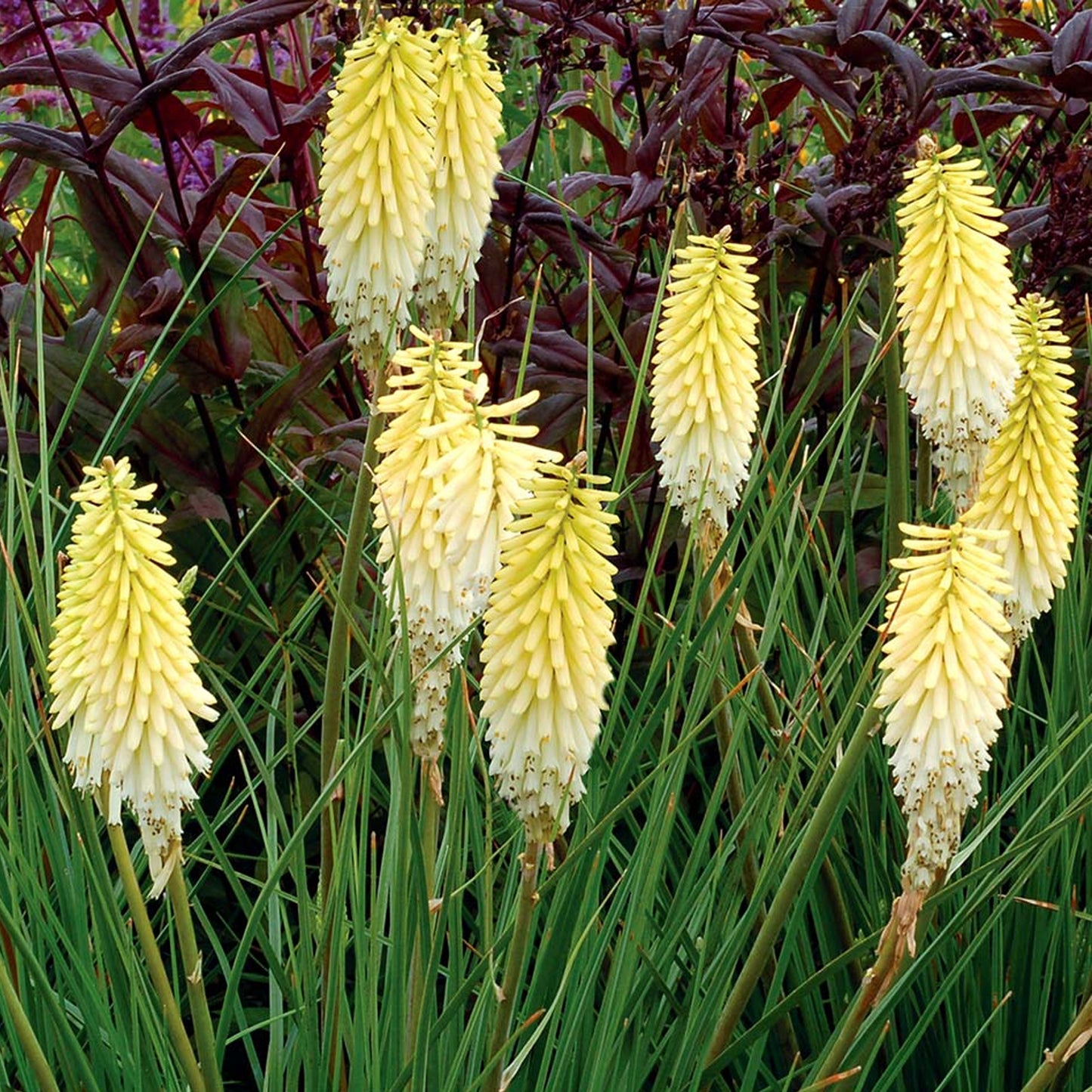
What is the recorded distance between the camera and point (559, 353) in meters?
3.21

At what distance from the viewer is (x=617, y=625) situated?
3.61 metres

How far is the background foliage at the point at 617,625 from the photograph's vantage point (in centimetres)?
226

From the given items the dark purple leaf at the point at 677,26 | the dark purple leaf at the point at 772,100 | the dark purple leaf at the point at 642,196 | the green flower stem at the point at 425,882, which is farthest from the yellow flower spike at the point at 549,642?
the dark purple leaf at the point at 772,100

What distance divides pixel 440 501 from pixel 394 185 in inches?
24.6

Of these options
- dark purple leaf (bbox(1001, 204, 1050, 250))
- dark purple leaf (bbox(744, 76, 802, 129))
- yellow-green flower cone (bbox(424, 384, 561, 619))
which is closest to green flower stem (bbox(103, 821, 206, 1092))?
yellow-green flower cone (bbox(424, 384, 561, 619))

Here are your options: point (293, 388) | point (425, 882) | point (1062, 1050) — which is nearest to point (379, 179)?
point (425, 882)

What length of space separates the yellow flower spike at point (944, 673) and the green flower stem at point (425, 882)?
598 mm

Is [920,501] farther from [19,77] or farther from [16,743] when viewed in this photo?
[19,77]

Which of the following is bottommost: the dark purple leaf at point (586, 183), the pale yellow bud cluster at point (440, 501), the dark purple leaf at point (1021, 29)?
the pale yellow bud cluster at point (440, 501)

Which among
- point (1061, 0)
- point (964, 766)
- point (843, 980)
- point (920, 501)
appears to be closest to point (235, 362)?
point (920, 501)

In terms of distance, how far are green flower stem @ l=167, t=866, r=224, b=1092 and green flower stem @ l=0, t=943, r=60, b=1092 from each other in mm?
186

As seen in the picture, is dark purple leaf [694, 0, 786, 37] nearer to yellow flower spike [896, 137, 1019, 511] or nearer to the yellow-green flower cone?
yellow flower spike [896, 137, 1019, 511]

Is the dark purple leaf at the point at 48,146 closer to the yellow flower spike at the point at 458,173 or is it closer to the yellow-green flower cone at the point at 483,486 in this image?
the yellow flower spike at the point at 458,173

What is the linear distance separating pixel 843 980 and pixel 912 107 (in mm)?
1653
